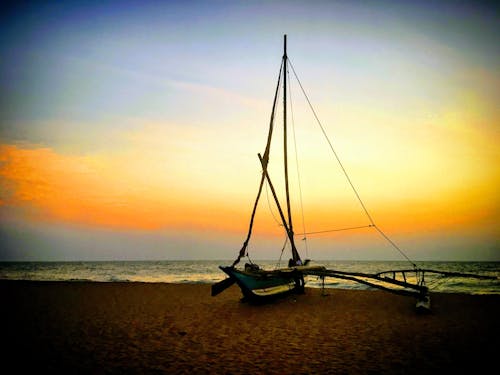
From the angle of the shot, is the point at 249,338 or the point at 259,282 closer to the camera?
the point at 249,338

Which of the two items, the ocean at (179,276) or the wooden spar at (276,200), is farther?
the ocean at (179,276)

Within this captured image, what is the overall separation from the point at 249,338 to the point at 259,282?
605 centimetres

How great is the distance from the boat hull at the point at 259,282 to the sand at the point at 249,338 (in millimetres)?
673

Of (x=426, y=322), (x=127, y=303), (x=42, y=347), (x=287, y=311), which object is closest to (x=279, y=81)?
(x=287, y=311)

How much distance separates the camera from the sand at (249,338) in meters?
7.45

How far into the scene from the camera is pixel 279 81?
19.2 metres

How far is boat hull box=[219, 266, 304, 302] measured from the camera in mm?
14852

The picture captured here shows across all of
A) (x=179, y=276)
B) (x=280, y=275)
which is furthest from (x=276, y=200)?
(x=179, y=276)

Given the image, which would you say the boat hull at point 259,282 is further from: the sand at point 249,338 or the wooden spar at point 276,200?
the wooden spar at point 276,200

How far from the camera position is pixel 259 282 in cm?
1603

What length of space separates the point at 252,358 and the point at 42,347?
19.9 ft

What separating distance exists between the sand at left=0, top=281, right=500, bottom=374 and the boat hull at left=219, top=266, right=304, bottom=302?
673mm

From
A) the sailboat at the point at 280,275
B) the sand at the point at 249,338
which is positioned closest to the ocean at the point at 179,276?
the sailboat at the point at 280,275

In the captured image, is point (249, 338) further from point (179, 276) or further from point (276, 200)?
point (179, 276)
